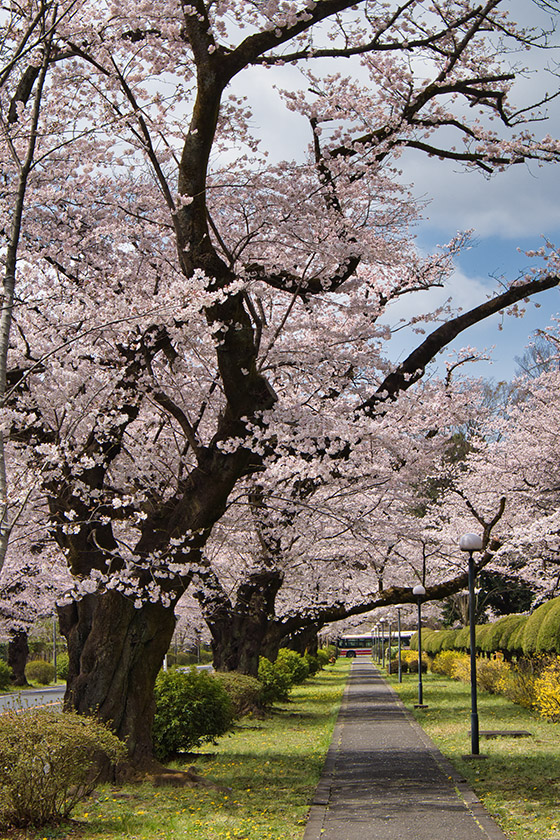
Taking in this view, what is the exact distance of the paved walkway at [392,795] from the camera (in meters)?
7.16

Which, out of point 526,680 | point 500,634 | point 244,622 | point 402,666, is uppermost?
point 244,622

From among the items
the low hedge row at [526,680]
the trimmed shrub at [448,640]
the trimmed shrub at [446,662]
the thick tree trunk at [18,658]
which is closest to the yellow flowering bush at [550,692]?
the low hedge row at [526,680]

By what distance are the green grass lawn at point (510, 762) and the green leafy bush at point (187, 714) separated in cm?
356

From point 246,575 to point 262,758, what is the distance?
5578 mm

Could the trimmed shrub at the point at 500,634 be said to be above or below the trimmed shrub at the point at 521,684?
above

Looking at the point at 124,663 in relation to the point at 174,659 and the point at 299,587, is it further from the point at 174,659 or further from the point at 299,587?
the point at 174,659

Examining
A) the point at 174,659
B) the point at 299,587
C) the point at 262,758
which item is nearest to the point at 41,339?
the point at 262,758

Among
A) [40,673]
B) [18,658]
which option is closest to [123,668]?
[18,658]

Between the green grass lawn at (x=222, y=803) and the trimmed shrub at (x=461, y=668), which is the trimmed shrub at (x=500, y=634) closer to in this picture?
the trimmed shrub at (x=461, y=668)

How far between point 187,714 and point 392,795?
383 centimetres

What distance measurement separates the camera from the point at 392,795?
8977 millimetres

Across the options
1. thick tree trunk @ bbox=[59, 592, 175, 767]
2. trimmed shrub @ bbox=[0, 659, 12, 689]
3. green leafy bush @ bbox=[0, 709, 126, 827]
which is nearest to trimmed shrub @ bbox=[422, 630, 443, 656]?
trimmed shrub @ bbox=[0, 659, 12, 689]

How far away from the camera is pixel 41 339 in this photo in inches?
404

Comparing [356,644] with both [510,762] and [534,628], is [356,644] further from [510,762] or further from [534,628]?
[510,762]
